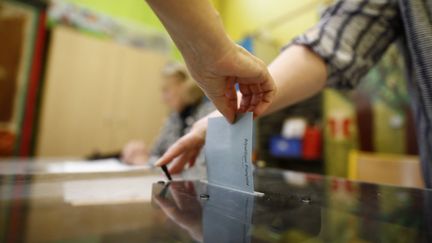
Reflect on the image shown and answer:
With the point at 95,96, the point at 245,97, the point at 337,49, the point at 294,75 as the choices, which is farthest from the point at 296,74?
the point at 95,96

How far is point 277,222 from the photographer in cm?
25

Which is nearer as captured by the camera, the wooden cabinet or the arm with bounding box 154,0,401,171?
the arm with bounding box 154,0,401,171

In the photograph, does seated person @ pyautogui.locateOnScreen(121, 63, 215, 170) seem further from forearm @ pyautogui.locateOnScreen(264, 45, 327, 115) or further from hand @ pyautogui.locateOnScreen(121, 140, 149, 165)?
forearm @ pyautogui.locateOnScreen(264, 45, 327, 115)

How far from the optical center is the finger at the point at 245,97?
355 millimetres

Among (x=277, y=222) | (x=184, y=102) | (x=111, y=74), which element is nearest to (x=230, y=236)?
(x=277, y=222)

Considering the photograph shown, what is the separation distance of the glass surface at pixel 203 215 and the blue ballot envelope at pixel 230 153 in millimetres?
21

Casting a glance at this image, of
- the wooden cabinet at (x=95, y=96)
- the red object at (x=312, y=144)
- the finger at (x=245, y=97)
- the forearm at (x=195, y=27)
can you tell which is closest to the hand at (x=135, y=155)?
the finger at (x=245, y=97)

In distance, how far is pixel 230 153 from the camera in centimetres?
39

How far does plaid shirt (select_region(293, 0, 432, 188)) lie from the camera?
1.77 feet

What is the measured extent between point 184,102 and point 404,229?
1.44 metres

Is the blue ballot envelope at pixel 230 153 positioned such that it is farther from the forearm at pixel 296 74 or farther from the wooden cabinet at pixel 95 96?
the wooden cabinet at pixel 95 96

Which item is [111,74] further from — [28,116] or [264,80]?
[264,80]

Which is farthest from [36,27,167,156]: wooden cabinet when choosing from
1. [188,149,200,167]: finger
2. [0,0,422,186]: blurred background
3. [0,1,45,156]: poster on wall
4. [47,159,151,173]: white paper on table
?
[188,149,200,167]: finger

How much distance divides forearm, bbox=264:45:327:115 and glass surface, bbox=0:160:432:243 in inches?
8.4
